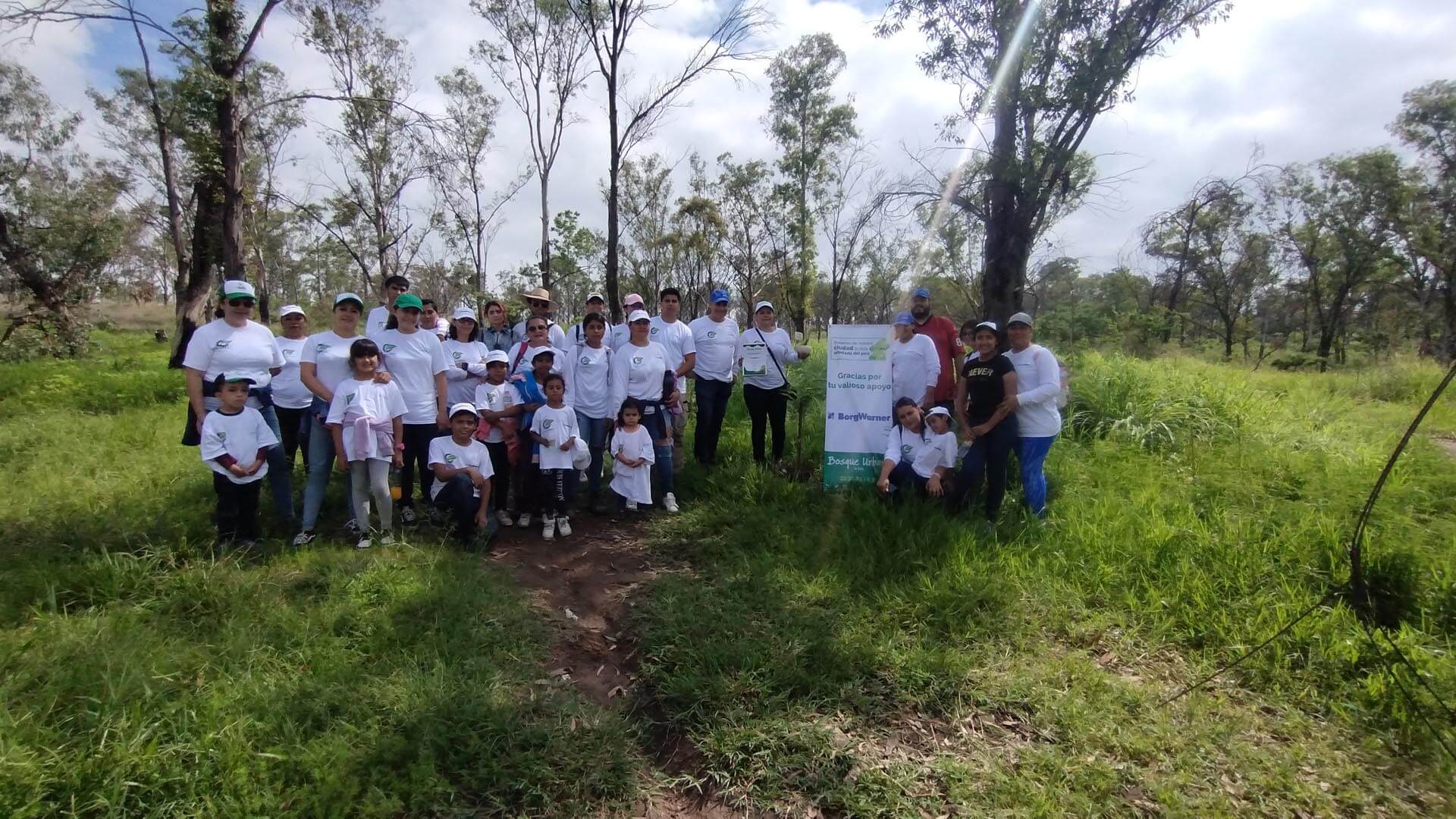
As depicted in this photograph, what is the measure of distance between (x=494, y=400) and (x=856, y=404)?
9.84 feet

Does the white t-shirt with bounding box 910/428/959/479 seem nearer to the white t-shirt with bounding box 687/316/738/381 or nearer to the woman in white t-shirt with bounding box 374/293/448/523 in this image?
the white t-shirt with bounding box 687/316/738/381

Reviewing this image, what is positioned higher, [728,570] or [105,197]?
[105,197]

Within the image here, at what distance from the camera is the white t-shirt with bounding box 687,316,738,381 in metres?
5.79

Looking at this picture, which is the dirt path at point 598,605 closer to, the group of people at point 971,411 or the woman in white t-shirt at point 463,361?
the woman in white t-shirt at point 463,361

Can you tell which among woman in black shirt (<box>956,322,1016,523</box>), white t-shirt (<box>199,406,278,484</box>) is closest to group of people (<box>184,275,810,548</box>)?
white t-shirt (<box>199,406,278,484</box>)

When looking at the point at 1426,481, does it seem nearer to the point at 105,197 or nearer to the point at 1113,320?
the point at 1113,320

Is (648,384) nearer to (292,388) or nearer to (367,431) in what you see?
(367,431)

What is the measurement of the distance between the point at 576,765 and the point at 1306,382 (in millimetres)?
13177

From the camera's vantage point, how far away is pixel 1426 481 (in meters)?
4.80

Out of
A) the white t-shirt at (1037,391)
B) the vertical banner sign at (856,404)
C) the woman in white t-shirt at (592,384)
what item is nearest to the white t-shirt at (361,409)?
the woman in white t-shirt at (592,384)

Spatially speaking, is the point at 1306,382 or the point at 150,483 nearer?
the point at 150,483

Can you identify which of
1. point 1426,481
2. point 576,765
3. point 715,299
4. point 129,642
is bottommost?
point 576,765

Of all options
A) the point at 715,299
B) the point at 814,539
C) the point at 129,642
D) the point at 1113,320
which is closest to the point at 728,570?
the point at 814,539

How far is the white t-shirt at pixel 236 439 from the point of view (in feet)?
12.5
